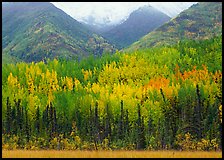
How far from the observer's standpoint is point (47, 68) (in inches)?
3482

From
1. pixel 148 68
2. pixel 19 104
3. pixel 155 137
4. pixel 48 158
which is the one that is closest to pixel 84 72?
pixel 148 68

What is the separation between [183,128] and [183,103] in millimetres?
5021

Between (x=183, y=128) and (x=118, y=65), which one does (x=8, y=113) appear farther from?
(x=118, y=65)

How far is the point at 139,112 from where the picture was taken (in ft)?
192

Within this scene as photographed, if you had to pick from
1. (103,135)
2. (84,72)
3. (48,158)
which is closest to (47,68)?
(84,72)

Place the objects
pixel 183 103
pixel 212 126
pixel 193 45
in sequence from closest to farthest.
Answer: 1. pixel 212 126
2. pixel 183 103
3. pixel 193 45

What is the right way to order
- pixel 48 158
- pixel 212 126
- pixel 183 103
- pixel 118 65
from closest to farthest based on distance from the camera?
pixel 48 158 < pixel 212 126 < pixel 183 103 < pixel 118 65

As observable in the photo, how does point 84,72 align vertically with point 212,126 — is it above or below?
above

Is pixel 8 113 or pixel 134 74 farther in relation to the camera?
pixel 134 74

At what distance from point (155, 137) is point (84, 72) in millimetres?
36927

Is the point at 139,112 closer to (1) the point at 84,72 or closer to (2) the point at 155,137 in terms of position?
(2) the point at 155,137

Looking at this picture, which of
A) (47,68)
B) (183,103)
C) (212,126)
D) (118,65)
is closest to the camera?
(212,126)

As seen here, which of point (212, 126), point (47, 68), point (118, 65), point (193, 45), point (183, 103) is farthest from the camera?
point (193, 45)

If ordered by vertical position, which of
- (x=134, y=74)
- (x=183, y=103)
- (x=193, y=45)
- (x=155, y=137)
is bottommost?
(x=155, y=137)
